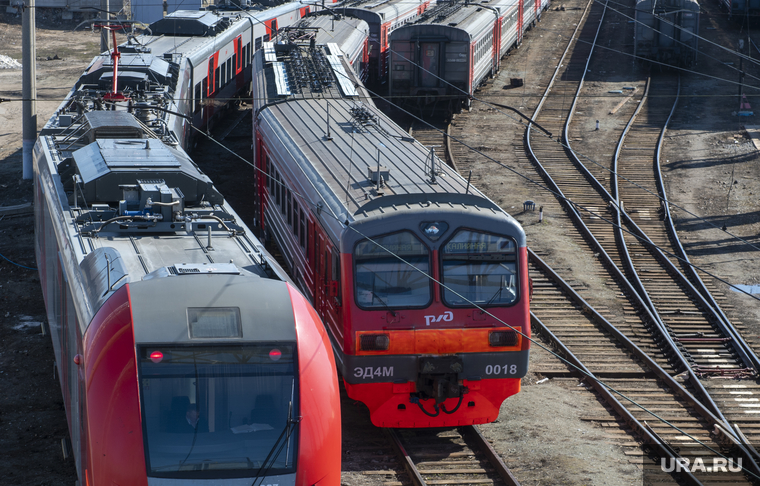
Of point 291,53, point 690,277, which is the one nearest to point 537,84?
point 291,53

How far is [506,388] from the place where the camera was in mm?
10945

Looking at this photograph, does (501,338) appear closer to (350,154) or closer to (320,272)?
(320,272)

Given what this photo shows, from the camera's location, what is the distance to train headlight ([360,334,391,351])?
10.4 metres

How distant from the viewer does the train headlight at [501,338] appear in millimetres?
10594

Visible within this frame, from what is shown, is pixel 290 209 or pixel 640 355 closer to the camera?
pixel 640 355

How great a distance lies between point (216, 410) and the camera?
22.4ft

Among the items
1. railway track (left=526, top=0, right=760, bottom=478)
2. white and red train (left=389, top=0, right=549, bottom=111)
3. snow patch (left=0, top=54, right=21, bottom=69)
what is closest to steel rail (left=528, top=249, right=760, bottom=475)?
railway track (left=526, top=0, right=760, bottom=478)

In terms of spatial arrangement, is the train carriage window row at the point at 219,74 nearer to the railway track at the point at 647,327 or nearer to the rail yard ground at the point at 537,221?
the rail yard ground at the point at 537,221

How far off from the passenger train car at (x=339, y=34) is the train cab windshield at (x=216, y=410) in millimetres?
16644

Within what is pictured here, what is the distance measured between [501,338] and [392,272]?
157 cm

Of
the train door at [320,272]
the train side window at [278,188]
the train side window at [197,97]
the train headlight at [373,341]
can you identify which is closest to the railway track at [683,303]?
the train headlight at [373,341]

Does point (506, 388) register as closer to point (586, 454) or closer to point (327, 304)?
point (586, 454)

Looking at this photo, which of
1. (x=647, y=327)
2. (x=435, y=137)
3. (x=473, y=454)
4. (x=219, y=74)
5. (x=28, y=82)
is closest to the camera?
(x=473, y=454)

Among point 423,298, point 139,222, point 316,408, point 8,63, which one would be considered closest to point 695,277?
point 423,298
